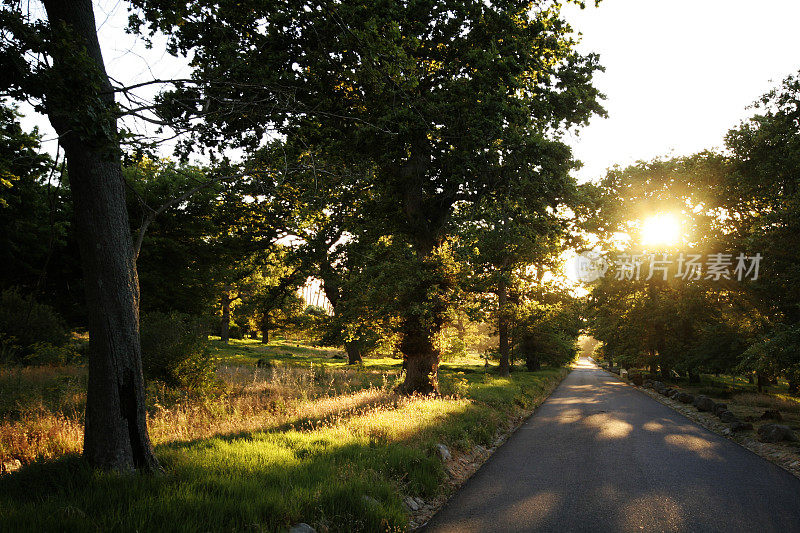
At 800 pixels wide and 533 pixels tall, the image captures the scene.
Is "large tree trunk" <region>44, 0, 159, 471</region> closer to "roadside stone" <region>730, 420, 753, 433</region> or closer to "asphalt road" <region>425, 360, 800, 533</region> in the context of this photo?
"asphalt road" <region>425, 360, 800, 533</region>

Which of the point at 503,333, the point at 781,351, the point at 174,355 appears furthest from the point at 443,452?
the point at 503,333

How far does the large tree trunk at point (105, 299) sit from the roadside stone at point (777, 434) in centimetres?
1382

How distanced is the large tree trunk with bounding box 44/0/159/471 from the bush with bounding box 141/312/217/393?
659cm

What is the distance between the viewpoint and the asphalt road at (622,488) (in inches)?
208

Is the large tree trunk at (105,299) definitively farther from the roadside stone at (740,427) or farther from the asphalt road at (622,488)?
the roadside stone at (740,427)

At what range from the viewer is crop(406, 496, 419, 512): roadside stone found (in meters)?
5.60

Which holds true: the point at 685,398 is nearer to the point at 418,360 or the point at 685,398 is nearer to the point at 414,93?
the point at 418,360

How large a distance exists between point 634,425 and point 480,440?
6.70 m

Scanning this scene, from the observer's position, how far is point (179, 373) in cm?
1147

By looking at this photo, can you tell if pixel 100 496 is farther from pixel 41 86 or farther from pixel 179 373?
pixel 179 373

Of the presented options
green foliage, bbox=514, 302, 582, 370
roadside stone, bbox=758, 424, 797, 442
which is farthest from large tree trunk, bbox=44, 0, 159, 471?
green foliage, bbox=514, 302, 582, 370

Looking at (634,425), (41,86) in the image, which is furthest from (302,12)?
(634,425)

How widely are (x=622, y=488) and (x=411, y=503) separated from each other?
3695mm

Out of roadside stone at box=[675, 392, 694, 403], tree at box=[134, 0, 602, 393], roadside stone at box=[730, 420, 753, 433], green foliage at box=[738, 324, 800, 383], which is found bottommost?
roadside stone at box=[675, 392, 694, 403]
